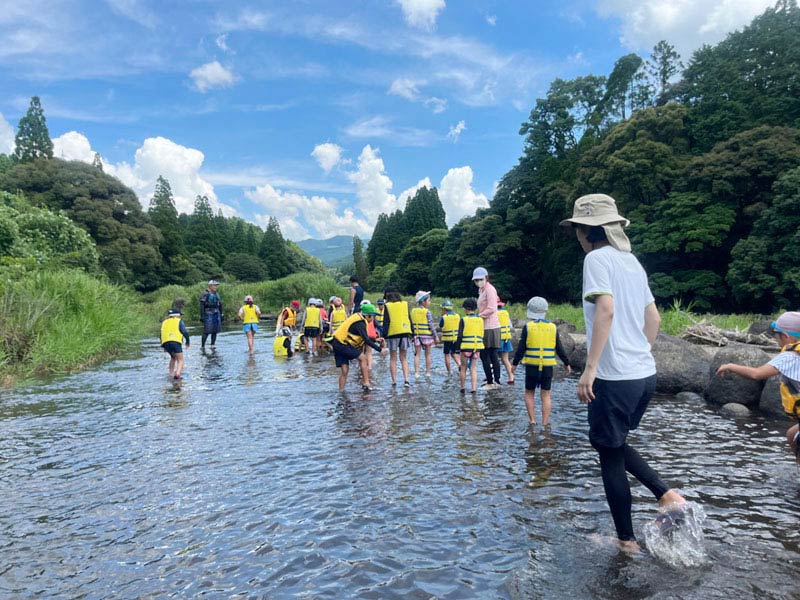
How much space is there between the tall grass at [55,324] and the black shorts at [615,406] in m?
12.5

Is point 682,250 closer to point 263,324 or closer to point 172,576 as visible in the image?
point 263,324

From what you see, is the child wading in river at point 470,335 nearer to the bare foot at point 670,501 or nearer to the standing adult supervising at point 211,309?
the bare foot at point 670,501

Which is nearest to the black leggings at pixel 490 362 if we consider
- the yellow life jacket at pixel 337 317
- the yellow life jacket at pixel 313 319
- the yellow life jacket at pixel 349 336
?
the yellow life jacket at pixel 349 336

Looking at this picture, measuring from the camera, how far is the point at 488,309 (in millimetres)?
10039

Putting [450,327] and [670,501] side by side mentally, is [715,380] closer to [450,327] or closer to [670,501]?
[450,327]

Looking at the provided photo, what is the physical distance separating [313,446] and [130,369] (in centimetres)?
958

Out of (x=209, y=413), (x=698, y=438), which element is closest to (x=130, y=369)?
(x=209, y=413)

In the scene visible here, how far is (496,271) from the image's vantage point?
4825 centimetres

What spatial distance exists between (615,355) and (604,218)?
94 centimetres

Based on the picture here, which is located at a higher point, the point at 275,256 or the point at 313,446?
the point at 275,256

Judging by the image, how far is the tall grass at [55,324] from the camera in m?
12.6

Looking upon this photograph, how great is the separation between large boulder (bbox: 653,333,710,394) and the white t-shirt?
729 cm

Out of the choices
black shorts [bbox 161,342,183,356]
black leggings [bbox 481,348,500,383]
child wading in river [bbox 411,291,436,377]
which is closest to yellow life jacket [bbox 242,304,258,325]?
black shorts [bbox 161,342,183,356]

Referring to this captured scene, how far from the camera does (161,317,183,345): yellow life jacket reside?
38.2 ft
